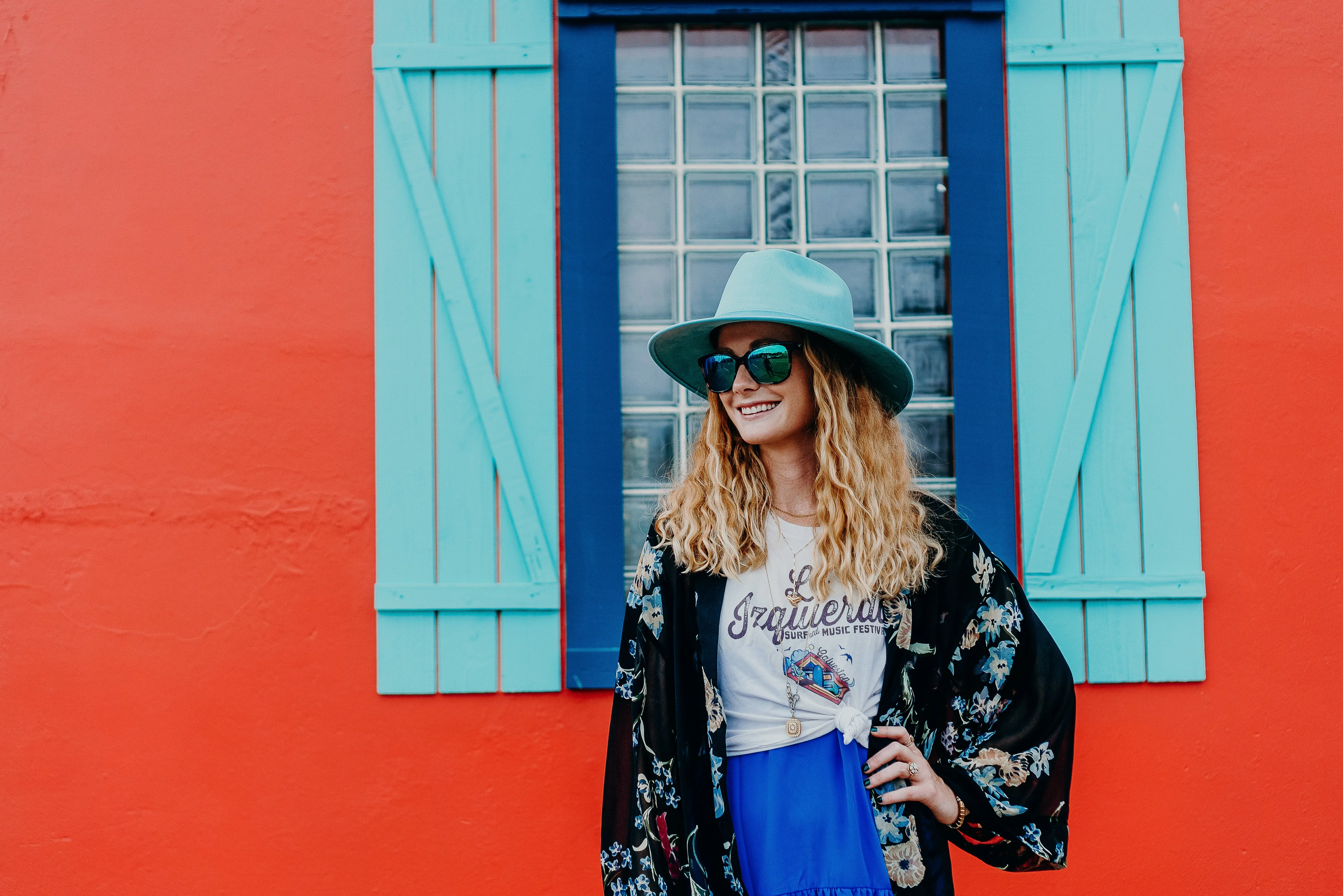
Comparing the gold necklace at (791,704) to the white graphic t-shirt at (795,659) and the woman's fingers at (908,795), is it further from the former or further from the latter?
the woman's fingers at (908,795)

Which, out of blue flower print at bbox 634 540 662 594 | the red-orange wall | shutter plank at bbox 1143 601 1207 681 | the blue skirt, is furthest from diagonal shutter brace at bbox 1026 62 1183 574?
blue flower print at bbox 634 540 662 594

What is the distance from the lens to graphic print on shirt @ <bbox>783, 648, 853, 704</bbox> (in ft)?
6.16

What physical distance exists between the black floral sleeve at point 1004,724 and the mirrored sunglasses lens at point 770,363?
0.52m

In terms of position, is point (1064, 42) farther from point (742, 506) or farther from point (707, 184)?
point (742, 506)

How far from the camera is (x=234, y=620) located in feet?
9.37

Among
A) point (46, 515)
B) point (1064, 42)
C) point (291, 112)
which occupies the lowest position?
point (46, 515)

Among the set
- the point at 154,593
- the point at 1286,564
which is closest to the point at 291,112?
the point at 154,593

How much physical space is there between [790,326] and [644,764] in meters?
0.94

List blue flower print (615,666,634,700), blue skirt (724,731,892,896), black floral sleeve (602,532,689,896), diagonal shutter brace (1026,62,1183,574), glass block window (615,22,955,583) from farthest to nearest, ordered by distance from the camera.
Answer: glass block window (615,22,955,583) < diagonal shutter brace (1026,62,1183,574) < blue flower print (615,666,634,700) < black floral sleeve (602,532,689,896) < blue skirt (724,731,892,896)

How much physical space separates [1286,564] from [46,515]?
3622mm

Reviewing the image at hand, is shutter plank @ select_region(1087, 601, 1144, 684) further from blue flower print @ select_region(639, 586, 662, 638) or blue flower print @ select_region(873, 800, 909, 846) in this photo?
blue flower print @ select_region(639, 586, 662, 638)

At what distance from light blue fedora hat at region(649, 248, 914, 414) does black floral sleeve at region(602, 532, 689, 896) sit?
528 millimetres

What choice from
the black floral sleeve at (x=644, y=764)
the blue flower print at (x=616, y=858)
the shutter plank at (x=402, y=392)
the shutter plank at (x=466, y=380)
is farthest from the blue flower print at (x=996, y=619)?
the shutter plank at (x=402, y=392)

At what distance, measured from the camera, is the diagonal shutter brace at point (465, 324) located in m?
2.84
